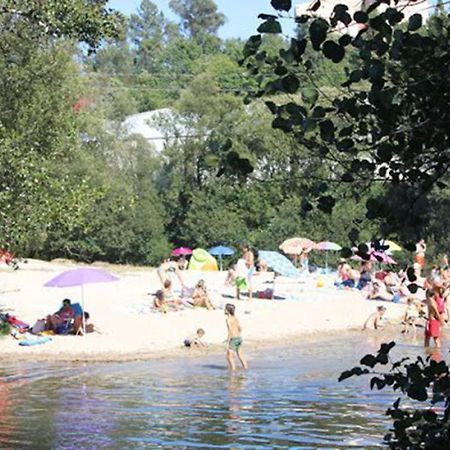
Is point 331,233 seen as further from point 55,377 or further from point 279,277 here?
point 55,377

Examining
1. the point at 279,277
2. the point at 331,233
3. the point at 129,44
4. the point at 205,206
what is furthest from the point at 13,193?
the point at 129,44

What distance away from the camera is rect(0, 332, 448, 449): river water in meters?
13.4

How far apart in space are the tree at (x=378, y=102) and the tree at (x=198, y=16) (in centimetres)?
14288

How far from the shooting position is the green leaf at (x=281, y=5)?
197 inches

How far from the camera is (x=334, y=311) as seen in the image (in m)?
33.2

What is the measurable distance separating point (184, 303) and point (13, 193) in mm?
10636

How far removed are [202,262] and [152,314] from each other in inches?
678

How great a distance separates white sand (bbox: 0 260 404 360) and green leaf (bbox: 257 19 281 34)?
60.5 feet

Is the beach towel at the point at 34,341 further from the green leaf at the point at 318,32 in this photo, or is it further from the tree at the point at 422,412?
the green leaf at the point at 318,32

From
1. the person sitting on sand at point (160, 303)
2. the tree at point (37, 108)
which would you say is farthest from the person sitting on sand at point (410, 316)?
the tree at point (37, 108)

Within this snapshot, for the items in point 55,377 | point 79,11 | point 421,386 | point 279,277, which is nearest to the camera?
point 421,386

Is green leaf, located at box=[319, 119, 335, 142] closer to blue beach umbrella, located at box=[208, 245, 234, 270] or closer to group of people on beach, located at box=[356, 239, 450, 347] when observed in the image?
group of people on beach, located at box=[356, 239, 450, 347]

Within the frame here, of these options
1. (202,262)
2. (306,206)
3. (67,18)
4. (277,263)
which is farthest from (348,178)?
(202,262)

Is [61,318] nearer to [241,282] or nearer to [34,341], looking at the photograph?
[34,341]
